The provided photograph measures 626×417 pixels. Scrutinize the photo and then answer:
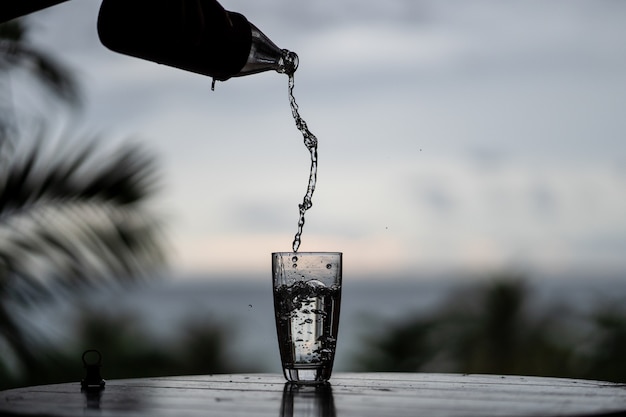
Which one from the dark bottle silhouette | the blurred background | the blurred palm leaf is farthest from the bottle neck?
the blurred background

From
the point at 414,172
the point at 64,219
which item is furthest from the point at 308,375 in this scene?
the point at 414,172

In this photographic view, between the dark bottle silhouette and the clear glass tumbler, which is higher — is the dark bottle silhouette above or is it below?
above

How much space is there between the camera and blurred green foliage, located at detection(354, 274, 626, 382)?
24.9 ft

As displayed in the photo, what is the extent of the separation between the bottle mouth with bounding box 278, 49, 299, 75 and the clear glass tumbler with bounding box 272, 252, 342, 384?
1.27 ft

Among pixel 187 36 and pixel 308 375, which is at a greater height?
pixel 187 36

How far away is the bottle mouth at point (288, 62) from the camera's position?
173cm

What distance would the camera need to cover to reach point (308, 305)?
158 cm

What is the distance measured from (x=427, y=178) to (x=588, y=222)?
73.8 inches

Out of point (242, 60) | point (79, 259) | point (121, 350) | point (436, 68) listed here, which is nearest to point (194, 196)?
point (121, 350)

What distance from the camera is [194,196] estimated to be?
10312 millimetres

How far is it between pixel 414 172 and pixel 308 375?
8.66 metres

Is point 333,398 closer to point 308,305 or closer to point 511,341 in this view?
point 308,305

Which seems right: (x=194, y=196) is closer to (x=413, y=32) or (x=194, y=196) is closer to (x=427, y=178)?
(x=427, y=178)

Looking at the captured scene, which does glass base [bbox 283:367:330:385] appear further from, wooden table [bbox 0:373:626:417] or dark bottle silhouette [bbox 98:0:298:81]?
dark bottle silhouette [bbox 98:0:298:81]
